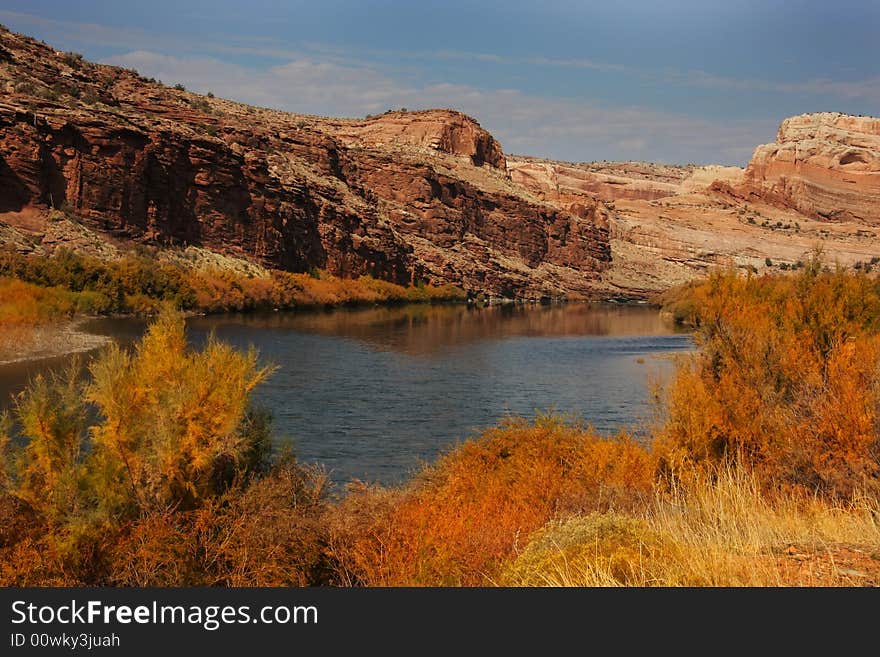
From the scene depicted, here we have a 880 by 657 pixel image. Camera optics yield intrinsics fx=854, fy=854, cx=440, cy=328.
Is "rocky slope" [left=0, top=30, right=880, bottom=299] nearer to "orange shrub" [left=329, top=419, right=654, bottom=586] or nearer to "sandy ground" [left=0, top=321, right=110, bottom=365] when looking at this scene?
"sandy ground" [left=0, top=321, right=110, bottom=365]

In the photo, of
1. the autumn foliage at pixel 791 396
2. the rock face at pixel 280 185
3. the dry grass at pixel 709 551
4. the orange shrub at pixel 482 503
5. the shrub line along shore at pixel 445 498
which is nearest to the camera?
the dry grass at pixel 709 551

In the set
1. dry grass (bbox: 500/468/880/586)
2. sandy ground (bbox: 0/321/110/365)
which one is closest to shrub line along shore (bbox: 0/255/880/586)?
dry grass (bbox: 500/468/880/586)

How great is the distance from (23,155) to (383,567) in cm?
4638

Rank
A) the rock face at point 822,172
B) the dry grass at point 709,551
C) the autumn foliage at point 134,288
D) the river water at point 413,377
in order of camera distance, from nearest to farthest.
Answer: the dry grass at point 709,551 < the river water at point 413,377 < the autumn foliage at point 134,288 < the rock face at point 822,172

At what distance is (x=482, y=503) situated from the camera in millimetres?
10539

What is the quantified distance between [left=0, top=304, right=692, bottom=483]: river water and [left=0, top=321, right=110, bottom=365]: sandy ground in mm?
1123

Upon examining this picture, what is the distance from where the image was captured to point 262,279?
56.6 metres

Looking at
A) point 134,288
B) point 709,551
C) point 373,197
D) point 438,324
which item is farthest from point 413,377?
point 373,197

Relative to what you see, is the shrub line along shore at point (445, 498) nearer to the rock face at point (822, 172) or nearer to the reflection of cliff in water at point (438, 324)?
the reflection of cliff in water at point (438, 324)

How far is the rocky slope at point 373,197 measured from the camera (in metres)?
50.7

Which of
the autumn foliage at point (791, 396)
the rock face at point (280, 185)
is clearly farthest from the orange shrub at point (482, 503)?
the rock face at point (280, 185)

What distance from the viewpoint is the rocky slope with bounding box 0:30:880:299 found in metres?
50.7

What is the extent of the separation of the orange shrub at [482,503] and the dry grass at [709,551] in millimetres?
860

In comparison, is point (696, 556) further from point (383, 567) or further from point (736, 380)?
point (736, 380)
